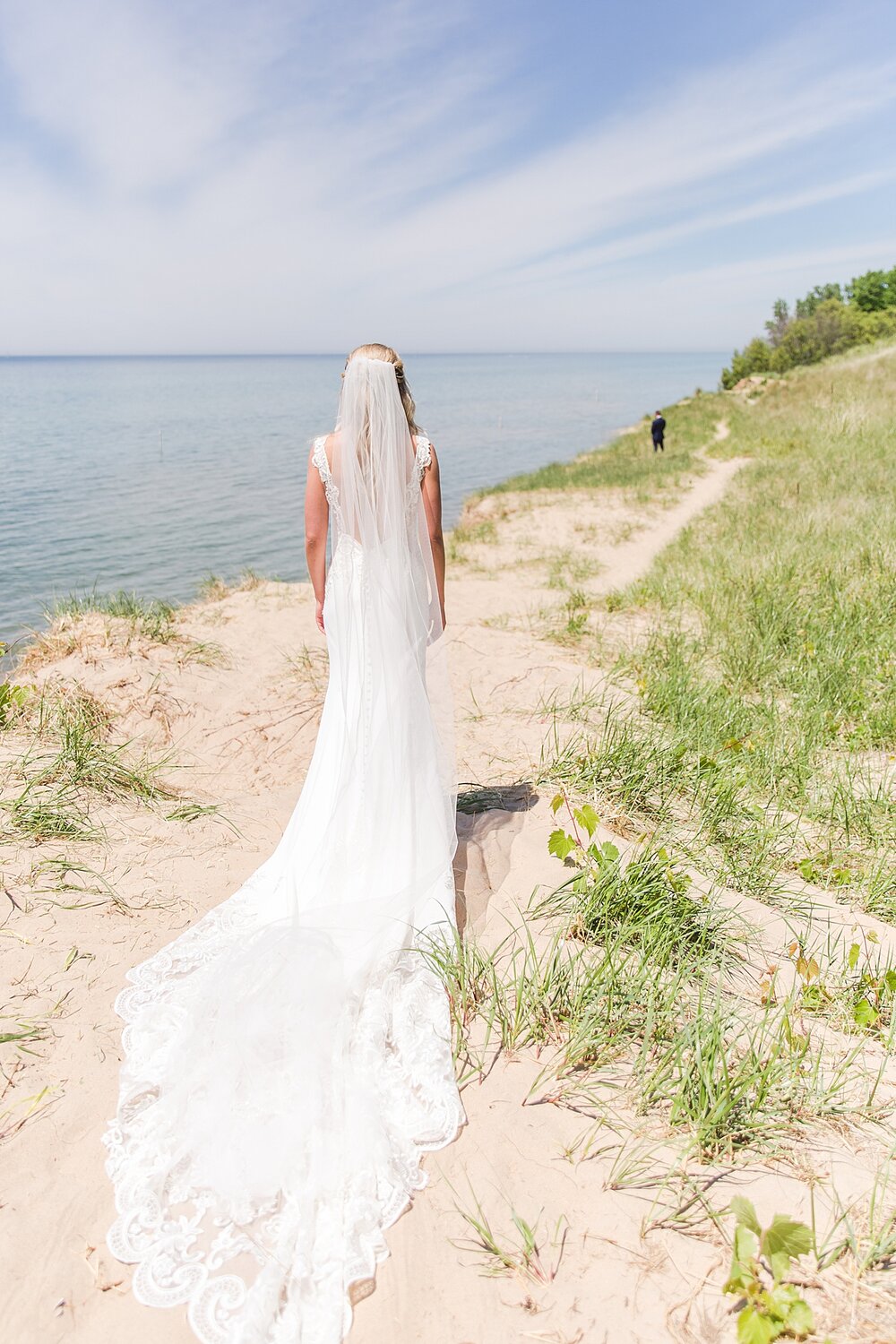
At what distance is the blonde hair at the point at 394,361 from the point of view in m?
3.70

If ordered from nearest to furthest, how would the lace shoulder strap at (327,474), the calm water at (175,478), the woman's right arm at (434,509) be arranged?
the lace shoulder strap at (327,474) → the woman's right arm at (434,509) → the calm water at (175,478)

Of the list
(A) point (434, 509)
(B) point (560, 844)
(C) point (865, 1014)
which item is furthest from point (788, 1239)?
(A) point (434, 509)

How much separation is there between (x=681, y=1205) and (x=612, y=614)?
Answer: 308 inches

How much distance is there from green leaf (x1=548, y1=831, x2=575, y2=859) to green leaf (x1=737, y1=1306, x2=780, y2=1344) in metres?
1.89

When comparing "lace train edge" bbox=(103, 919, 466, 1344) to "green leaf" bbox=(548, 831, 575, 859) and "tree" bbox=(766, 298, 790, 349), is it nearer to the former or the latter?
"green leaf" bbox=(548, 831, 575, 859)

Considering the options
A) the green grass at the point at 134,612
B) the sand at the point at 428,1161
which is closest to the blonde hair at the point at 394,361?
the sand at the point at 428,1161

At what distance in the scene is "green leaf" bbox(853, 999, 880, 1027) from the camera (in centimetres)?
298

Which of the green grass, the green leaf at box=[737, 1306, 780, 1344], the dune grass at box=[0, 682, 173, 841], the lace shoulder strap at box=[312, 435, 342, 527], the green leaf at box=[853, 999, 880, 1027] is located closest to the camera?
the green leaf at box=[737, 1306, 780, 1344]

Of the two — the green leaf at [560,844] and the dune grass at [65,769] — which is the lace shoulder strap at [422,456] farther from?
the dune grass at [65,769]

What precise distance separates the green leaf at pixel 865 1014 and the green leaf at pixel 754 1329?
1416 millimetres

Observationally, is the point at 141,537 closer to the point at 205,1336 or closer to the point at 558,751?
the point at 558,751

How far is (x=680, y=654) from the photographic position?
7.20 metres

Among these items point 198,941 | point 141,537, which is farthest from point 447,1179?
point 141,537

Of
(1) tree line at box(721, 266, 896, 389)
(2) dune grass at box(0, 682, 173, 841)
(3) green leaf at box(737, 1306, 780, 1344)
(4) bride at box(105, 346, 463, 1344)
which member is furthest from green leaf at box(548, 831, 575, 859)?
(1) tree line at box(721, 266, 896, 389)
